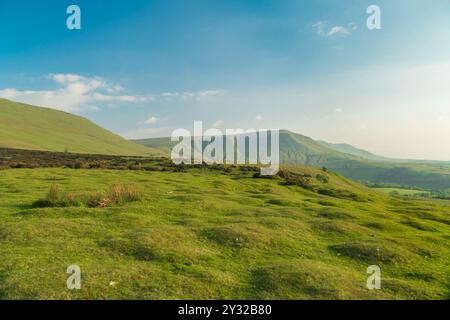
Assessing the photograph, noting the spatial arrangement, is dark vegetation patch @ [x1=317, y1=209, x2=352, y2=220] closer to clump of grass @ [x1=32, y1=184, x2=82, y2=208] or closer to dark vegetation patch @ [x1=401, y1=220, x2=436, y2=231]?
dark vegetation patch @ [x1=401, y1=220, x2=436, y2=231]

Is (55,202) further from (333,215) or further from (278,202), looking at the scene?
(333,215)

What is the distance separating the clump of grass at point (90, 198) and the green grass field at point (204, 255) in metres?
1.68

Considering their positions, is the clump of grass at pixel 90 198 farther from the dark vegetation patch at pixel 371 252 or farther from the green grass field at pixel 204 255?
the dark vegetation patch at pixel 371 252

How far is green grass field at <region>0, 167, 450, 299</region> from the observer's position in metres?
13.1

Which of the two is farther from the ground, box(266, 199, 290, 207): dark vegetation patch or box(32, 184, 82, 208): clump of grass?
box(32, 184, 82, 208): clump of grass

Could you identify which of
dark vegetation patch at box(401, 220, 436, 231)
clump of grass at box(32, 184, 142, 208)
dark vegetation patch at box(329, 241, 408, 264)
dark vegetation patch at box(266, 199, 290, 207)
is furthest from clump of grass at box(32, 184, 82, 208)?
dark vegetation patch at box(401, 220, 436, 231)

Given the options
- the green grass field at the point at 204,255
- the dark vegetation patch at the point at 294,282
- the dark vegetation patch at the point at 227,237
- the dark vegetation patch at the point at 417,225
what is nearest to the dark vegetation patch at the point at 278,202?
the green grass field at the point at 204,255

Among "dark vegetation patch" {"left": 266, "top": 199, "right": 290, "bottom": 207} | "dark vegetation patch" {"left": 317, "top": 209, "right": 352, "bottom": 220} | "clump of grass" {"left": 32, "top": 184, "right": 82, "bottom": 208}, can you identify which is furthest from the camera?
"dark vegetation patch" {"left": 266, "top": 199, "right": 290, "bottom": 207}

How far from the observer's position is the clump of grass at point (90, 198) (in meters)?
27.2

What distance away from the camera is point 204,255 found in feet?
55.7

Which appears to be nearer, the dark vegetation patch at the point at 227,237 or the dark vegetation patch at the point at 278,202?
the dark vegetation patch at the point at 227,237

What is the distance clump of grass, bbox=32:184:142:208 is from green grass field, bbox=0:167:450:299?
1.68 m

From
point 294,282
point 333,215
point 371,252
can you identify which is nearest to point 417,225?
point 333,215
